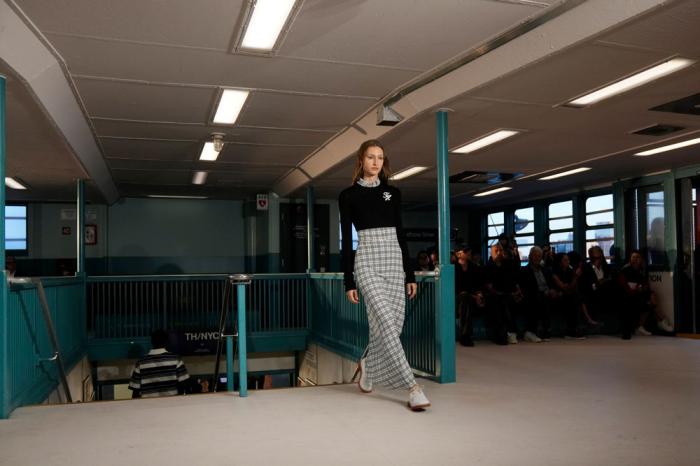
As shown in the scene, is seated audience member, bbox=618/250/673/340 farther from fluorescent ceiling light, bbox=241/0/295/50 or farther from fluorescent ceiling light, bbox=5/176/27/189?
fluorescent ceiling light, bbox=5/176/27/189

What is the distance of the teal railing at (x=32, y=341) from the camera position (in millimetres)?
4820

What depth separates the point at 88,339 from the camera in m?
9.49

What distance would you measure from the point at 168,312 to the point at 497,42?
6.89 metres

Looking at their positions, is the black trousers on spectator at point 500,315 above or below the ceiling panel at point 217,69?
below

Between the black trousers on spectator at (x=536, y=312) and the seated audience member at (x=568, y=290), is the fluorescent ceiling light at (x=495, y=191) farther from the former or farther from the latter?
the black trousers on spectator at (x=536, y=312)

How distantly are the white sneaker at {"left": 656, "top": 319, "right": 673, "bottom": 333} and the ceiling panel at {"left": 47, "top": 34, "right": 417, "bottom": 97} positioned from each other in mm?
6451

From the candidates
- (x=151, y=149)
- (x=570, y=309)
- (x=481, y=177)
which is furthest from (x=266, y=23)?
(x=481, y=177)

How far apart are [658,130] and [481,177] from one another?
3796mm

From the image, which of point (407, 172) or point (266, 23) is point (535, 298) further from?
point (266, 23)

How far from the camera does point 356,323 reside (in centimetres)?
774

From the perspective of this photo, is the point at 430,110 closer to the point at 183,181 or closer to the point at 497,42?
the point at 497,42

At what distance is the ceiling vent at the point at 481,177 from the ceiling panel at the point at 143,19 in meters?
6.50

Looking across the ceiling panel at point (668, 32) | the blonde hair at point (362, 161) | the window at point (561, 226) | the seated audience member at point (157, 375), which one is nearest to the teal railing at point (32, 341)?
the seated audience member at point (157, 375)

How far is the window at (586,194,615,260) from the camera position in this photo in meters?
11.7
